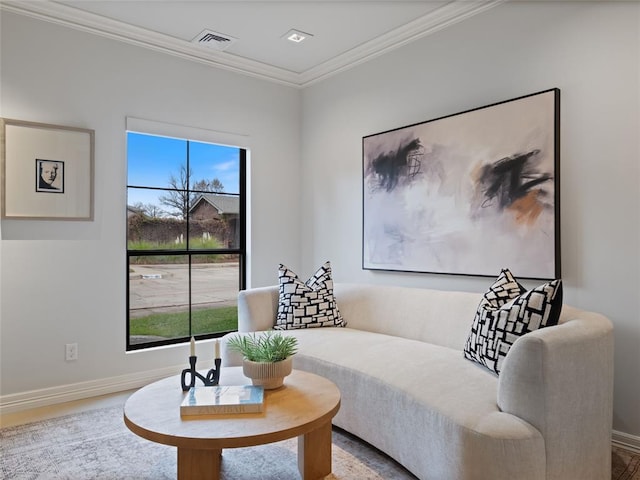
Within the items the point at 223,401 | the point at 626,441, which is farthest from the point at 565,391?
the point at 223,401

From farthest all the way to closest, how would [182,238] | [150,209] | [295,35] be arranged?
[182,238] → [150,209] → [295,35]

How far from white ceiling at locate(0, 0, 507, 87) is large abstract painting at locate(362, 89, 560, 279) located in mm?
735

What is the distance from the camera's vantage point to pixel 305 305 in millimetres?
3225

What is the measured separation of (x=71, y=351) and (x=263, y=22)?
273 cm

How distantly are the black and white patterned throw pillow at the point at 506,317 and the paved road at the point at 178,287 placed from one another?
2453 millimetres

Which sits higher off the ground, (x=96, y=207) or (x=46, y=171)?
(x=46, y=171)

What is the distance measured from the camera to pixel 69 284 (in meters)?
3.18

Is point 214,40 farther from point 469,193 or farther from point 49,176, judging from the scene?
point 469,193

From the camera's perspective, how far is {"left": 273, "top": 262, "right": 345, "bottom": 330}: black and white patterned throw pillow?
126 inches

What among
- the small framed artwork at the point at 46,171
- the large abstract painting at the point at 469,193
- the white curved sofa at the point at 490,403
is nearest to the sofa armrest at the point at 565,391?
the white curved sofa at the point at 490,403

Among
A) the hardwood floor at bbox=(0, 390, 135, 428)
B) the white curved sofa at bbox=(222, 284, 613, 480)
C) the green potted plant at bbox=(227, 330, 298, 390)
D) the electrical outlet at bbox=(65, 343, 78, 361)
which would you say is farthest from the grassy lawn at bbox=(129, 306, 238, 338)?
the green potted plant at bbox=(227, 330, 298, 390)

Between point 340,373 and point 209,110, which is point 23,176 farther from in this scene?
point 340,373

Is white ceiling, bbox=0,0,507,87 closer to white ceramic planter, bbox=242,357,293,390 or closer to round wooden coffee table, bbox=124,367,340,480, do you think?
white ceramic planter, bbox=242,357,293,390

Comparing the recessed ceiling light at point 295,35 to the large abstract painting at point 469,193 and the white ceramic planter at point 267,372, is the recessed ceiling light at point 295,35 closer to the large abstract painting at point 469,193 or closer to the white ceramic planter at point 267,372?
the large abstract painting at point 469,193
